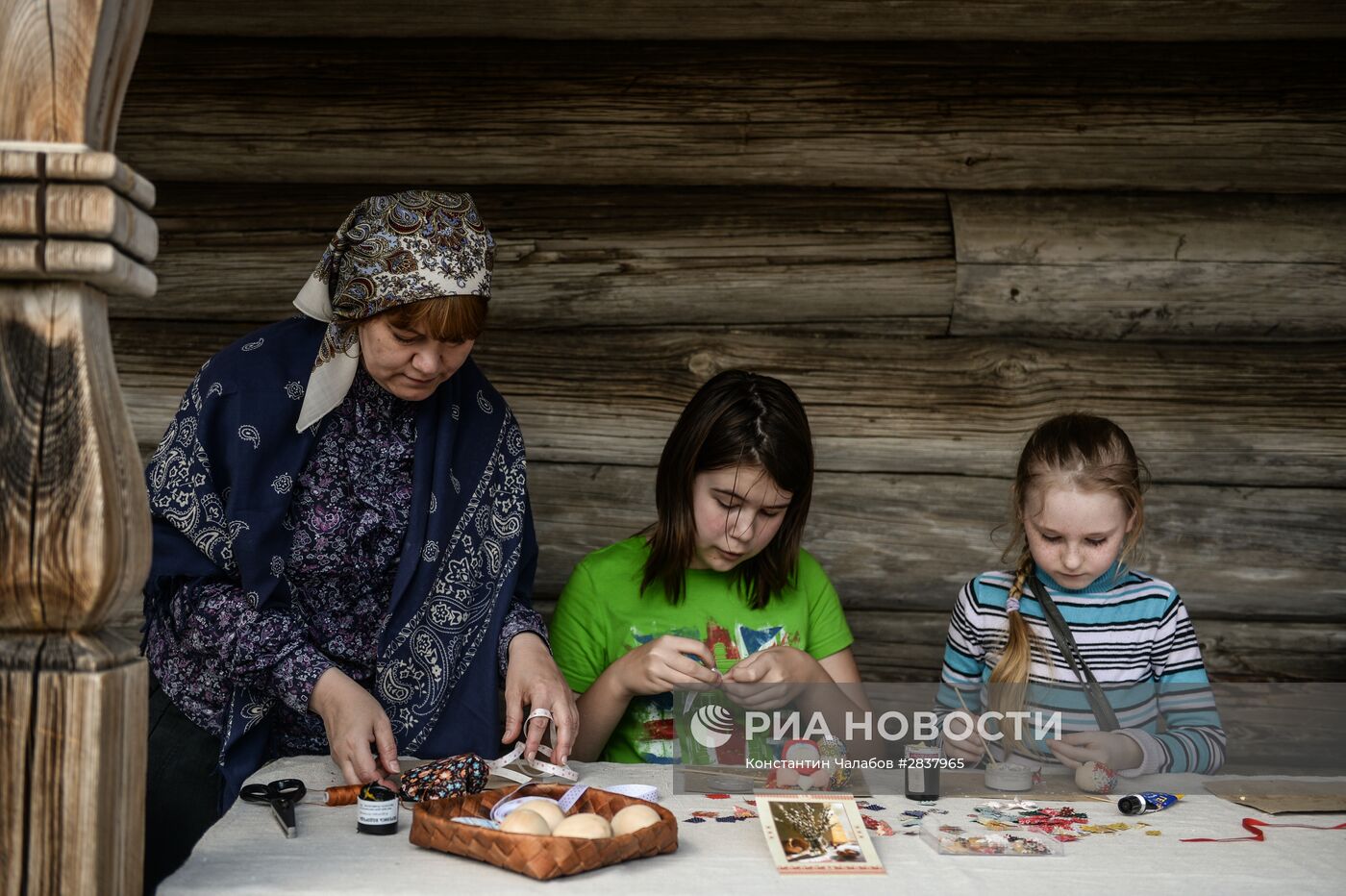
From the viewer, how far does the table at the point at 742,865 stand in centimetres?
164

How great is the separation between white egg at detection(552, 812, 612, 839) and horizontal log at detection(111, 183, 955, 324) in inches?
71.1

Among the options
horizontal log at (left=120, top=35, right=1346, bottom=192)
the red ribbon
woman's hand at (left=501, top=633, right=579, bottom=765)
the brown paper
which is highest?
horizontal log at (left=120, top=35, right=1346, bottom=192)

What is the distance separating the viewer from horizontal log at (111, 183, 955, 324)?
3289 mm

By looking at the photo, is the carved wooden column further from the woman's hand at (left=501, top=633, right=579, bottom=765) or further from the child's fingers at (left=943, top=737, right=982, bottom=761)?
the child's fingers at (left=943, top=737, right=982, bottom=761)

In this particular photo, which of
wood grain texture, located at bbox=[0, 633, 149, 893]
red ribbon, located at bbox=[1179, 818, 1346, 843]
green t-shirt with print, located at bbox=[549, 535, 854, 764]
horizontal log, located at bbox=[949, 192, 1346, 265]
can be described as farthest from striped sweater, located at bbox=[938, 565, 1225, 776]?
wood grain texture, located at bbox=[0, 633, 149, 893]

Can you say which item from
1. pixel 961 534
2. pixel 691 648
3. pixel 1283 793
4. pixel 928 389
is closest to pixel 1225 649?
pixel 961 534

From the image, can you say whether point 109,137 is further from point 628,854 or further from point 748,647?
point 748,647

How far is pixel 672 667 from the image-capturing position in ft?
8.09

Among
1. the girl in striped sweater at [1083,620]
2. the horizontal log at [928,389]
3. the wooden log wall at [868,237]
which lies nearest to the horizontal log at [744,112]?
the wooden log wall at [868,237]

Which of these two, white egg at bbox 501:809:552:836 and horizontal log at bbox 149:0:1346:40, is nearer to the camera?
white egg at bbox 501:809:552:836

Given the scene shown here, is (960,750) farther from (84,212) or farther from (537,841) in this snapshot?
(84,212)

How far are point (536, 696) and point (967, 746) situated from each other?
2.52ft

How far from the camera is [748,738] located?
227cm

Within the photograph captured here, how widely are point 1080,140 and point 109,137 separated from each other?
2.39m
